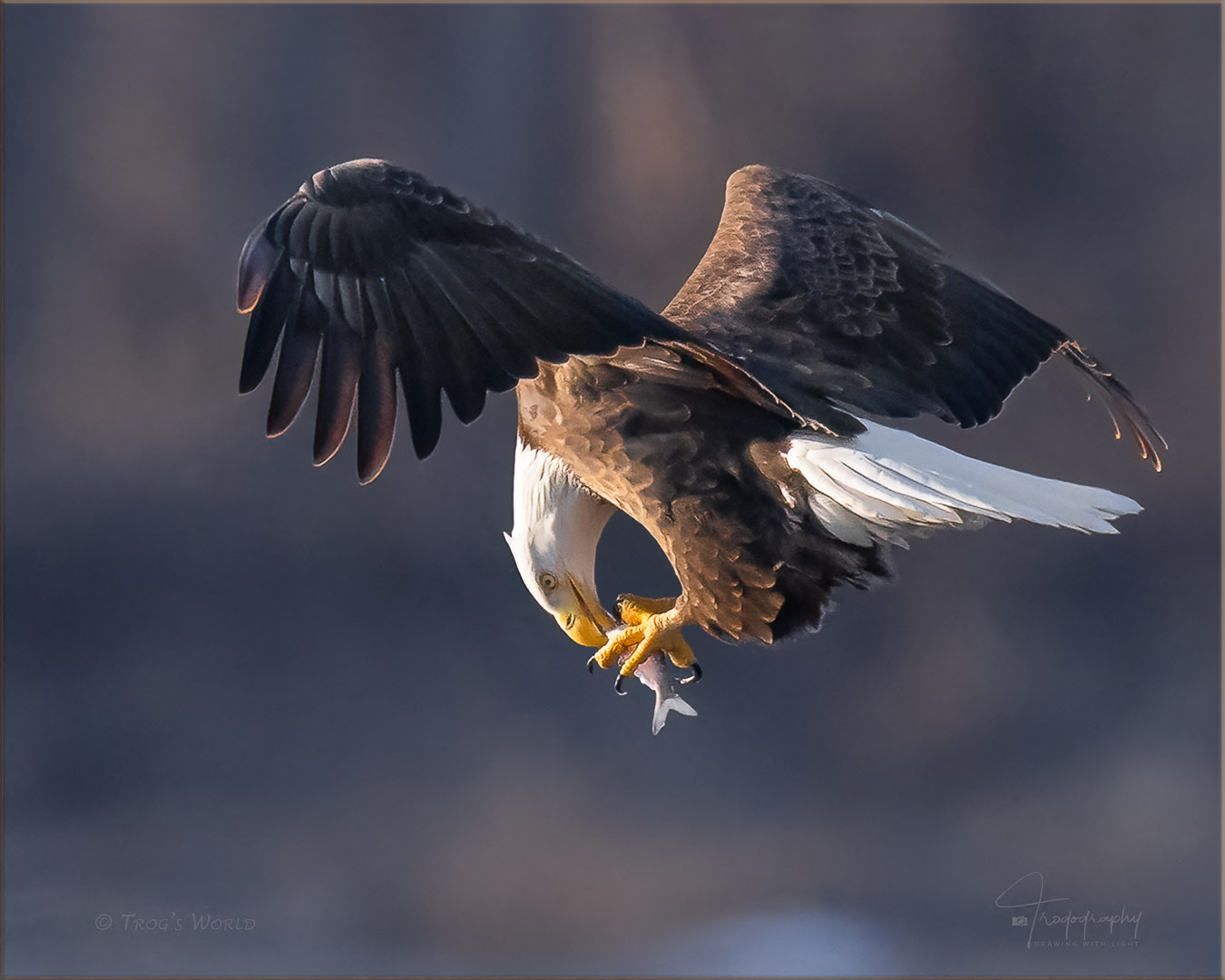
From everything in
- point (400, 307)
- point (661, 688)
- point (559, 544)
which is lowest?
point (661, 688)

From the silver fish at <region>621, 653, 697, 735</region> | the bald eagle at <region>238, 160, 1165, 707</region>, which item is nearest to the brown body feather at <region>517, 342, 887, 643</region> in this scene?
the bald eagle at <region>238, 160, 1165, 707</region>

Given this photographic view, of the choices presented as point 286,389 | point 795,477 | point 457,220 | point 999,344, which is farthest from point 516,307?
point 999,344

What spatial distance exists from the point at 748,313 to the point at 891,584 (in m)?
0.50

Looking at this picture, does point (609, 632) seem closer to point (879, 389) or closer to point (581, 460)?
point (581, 460)

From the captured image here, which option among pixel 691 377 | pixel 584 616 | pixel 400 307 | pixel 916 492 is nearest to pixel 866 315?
pixel 691 377

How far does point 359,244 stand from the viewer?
1.59 meters

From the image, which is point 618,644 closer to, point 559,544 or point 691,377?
point 559,544

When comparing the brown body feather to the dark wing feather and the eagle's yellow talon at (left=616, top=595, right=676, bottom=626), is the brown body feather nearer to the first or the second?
the eagle's yellow talon at (left=616, top=595, right=676, bottom=626)

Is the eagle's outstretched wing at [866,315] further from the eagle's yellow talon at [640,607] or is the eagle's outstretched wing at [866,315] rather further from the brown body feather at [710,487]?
the eagle's yellow talon at [640,607]

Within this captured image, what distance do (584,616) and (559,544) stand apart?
111 millimetres

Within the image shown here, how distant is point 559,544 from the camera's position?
189cm

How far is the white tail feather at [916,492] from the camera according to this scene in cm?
159

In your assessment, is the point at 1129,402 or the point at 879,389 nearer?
the point at 879,389

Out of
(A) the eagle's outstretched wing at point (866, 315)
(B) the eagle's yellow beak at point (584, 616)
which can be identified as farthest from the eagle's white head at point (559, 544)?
(A) the eagle's outstretched wing at point (866, 315)
